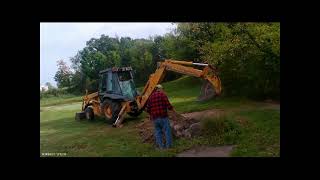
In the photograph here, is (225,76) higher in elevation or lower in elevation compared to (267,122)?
higher

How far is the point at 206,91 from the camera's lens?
11250 millimetres

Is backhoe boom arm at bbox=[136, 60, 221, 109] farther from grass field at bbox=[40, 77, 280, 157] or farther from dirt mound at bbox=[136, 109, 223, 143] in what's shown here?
dirt mound at bbox=[136, 109, 223, 143]

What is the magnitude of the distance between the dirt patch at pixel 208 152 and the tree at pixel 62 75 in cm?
207

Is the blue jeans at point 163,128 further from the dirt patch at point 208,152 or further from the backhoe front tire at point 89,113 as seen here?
the backhoe front tire at point 89,113

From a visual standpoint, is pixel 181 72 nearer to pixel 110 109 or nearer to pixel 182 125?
pixel 182 125

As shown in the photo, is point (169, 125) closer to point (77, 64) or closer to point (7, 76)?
point (77, 64)

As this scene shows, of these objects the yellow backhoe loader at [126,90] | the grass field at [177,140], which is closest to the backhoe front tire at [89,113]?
the yellow backhoe loader at [126,90]

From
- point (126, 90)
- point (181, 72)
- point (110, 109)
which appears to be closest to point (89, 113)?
point (110, 109)

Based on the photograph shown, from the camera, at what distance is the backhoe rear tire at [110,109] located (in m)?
11.5

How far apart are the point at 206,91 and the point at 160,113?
828mm
